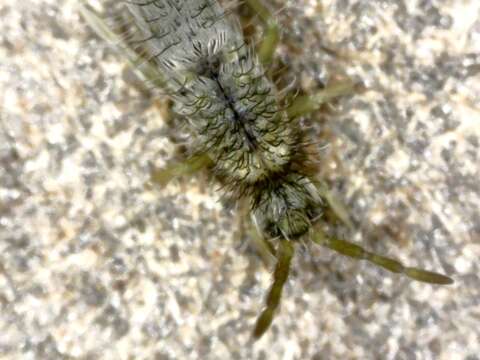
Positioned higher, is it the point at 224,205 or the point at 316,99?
the point at 316,99

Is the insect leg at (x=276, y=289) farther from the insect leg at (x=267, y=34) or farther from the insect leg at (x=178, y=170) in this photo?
the insect leg at (x=267, y=34)

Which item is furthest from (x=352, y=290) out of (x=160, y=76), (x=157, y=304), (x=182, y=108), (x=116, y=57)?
(x=116, y=57)

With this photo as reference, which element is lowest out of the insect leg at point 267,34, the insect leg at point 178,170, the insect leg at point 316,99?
the insect leg at point 316,99

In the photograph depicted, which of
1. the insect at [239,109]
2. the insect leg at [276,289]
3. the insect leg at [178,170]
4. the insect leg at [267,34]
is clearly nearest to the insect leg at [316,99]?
the insect at [239,109]

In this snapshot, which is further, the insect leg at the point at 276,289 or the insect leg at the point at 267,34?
the insect leg at the point at 267,34

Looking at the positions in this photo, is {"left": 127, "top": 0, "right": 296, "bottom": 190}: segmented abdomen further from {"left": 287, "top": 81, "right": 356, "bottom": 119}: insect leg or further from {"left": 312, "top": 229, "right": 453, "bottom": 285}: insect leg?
{"left": 312, "top": 229, "right": 453, "bottom": 285}: insect leg

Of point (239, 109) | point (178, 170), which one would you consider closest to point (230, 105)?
point (239, 109)

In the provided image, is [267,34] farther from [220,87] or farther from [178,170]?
[178,170]

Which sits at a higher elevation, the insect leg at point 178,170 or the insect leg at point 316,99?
the insect leg at point 178,170
